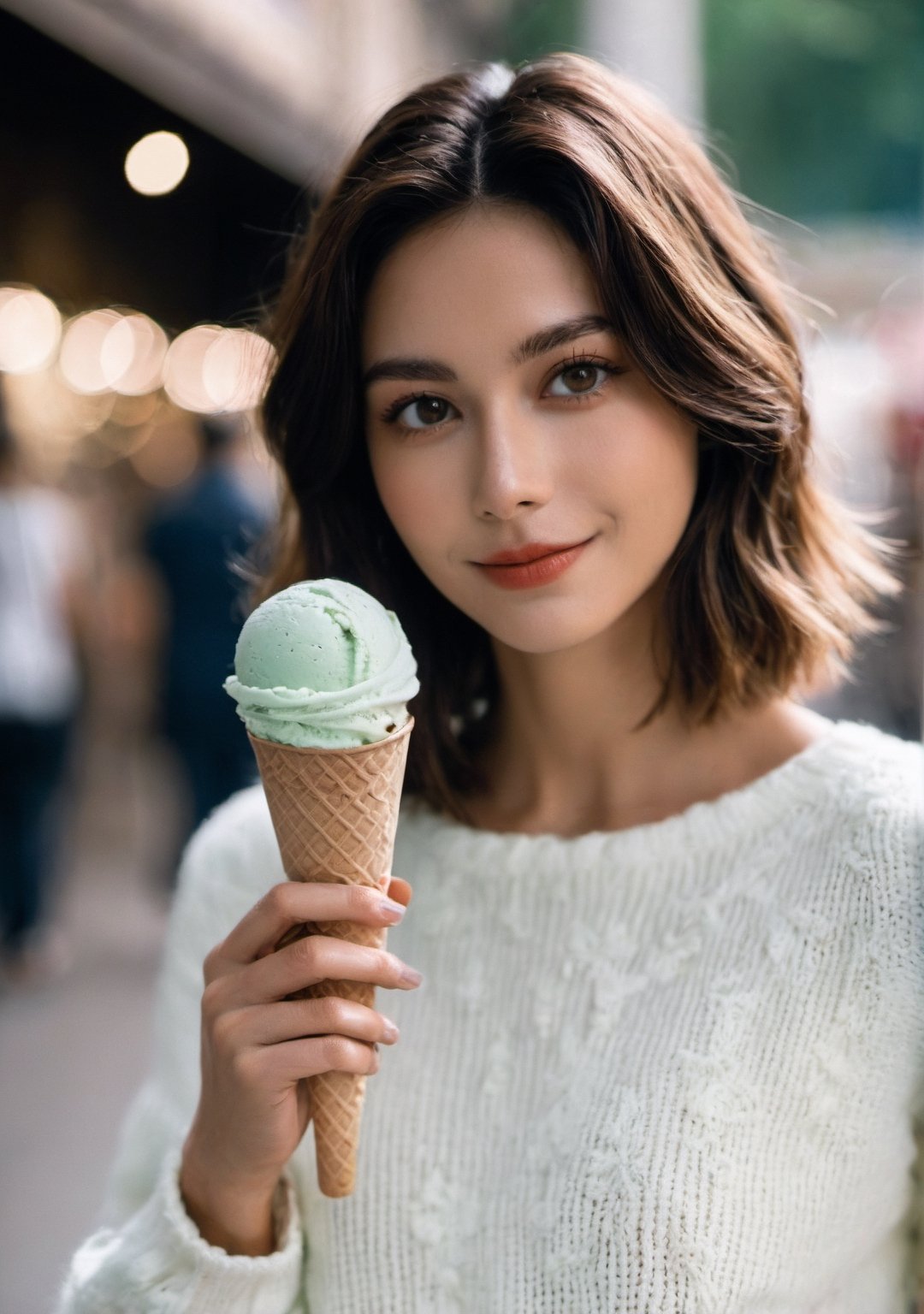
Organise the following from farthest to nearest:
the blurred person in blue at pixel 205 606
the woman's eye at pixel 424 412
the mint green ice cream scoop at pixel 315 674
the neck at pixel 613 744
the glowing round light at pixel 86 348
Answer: the blurred person in blue at pixel 205 606, the glowing round light at pixel 86 348, the neck at pixel 613 744, the woman's eye at pixel 424 412, the mint green ice cream scoop at pixel 315 674

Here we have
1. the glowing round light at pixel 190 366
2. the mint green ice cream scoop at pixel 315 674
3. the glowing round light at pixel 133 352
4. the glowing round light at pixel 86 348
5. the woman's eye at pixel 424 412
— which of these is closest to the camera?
the mint green ice cream scoop at pixel 315 674

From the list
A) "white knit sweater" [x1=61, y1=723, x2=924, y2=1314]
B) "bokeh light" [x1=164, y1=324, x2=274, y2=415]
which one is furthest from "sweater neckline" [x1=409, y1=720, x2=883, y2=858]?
"bokeh light" [x1=164, y1=324, x2=274, y2=415]

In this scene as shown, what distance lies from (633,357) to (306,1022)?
708mm

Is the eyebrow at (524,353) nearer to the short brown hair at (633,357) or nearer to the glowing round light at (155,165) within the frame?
the short brown hair at (633,357)

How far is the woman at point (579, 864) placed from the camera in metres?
1.07

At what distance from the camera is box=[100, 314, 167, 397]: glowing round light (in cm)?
219

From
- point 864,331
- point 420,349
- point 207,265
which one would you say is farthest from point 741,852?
point 864,331

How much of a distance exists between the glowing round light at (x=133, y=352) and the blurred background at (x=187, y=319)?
0.04ft

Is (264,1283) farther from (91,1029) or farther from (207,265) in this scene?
(91,1029)

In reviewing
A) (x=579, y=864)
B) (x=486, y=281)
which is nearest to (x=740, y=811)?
(x=579, y=864)

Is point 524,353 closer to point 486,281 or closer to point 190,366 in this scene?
point 486,281

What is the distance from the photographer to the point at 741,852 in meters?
1.25

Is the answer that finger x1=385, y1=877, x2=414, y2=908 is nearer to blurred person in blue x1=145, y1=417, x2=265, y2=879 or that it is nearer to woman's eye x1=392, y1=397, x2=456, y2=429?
woman's eye x1=392, y1=397, x2=456, y2=429

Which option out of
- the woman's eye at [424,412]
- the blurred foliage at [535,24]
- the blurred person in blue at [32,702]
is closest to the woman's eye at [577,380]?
→ the woman's eye at [424,412]
